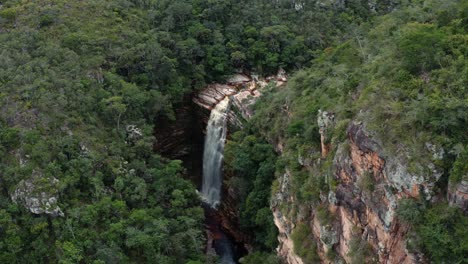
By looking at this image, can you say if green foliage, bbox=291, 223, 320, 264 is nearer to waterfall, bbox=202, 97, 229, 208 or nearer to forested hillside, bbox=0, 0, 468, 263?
forested hillside, bbox=0, 0, 468, 263

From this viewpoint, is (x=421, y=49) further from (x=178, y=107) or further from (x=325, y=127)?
(x=178, y=107)

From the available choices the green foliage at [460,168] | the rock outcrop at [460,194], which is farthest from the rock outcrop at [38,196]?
the green foliage at [460,168]

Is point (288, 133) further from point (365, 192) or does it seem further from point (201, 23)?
point (201, 23)

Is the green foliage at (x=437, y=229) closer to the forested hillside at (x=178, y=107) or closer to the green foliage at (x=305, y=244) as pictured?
the forested hillside at (x=178, y=107)

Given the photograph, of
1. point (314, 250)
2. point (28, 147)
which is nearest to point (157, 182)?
Result: point (28, 147)

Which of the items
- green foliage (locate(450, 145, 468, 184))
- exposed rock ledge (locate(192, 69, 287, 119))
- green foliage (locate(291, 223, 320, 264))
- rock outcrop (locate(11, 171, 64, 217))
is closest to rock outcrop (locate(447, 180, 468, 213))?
green foliage (locate(450, 145, 468, 184))
